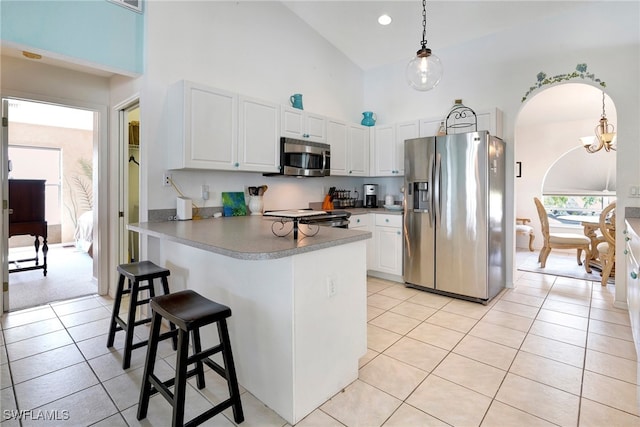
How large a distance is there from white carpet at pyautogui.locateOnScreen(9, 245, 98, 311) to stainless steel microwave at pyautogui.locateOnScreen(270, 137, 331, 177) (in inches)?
108

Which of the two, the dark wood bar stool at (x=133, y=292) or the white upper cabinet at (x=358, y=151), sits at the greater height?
the white upper cabinet at (x=358, y=151)

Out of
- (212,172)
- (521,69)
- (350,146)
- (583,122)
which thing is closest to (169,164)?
(212,172)

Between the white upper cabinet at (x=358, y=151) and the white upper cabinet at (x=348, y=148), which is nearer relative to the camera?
the white upper cabinet at (x=348, y=148)

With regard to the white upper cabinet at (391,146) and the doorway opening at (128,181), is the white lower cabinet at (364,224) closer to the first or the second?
the white upper cabinet at (391,146)

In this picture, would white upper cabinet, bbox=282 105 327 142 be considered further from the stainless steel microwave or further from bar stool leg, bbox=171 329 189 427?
bar stool leg, bbox=171 329 189 427

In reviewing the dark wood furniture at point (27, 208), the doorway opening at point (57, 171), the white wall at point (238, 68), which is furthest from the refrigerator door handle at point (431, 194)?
the dark wood furniture at point (27, 208)

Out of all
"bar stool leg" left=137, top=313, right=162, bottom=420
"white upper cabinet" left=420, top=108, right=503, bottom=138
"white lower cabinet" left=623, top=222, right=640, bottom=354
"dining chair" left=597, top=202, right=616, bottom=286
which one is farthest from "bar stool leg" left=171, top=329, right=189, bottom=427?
"dining chair" left=597, top=202, right=616, bottom=286

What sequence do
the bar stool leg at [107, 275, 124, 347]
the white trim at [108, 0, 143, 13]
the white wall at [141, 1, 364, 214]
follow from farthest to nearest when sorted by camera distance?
the white wall at [141, 1, 364, 214] < the white trim at [108, 0, 143, 13] < the bar stool leg at [107, 275, 124, 347]

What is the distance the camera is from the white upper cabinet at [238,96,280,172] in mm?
3205

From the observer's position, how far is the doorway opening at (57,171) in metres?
Answer: 5.55

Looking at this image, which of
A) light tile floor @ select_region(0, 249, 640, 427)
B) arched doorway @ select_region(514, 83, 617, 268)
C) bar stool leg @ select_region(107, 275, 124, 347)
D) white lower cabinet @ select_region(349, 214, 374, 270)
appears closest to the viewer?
light tile floor @ select_region(0, 249, 640, 427)

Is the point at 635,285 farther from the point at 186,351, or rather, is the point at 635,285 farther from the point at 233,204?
the point at 233,204

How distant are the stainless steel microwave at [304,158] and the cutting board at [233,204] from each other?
0.55m

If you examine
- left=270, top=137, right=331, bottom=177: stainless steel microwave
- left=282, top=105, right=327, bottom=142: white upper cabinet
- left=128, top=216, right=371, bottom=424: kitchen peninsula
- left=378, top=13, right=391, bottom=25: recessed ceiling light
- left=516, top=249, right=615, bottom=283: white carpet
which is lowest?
left=516, top=249, right=615, bottom=283: white carpet
